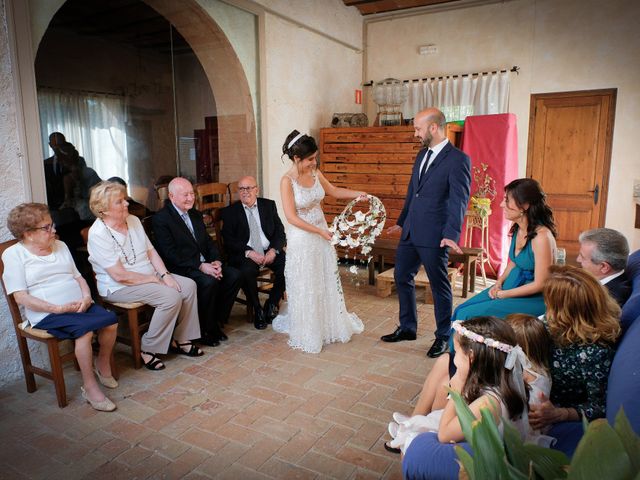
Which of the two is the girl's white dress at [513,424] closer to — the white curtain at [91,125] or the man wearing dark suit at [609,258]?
the man wearing dark suit at [609,258]

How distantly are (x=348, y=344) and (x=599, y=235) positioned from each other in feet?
6.68

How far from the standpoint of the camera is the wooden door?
5820mm

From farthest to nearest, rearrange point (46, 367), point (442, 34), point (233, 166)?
point (442, 34) → point (233, 166) → point (46, 367)

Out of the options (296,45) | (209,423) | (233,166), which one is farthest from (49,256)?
(296,45)

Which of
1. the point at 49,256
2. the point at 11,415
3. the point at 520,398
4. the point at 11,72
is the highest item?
the point at 11,72

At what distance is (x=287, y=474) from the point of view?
2.19 metres

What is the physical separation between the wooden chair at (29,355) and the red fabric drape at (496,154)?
4.78 metres

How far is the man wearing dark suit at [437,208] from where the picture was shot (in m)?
3.29

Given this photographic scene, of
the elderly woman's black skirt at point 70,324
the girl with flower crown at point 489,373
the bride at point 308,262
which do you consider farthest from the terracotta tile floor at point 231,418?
the girl with flower crown at point 489,373

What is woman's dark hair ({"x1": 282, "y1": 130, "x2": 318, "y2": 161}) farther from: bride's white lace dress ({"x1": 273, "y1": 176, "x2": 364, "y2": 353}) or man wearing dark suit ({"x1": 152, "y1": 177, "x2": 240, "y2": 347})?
man wearing dark suit ({"x1": 152, "y1": 177, "x2": 240, "y2": 347})

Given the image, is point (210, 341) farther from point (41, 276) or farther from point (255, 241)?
point (41, 276)

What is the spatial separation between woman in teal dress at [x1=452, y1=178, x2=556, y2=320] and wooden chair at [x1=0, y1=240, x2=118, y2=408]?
7.54 feet

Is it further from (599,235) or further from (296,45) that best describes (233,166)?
(599,235)

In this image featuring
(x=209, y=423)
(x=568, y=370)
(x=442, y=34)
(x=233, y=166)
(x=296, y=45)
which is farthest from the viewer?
(x=442, y=34)
